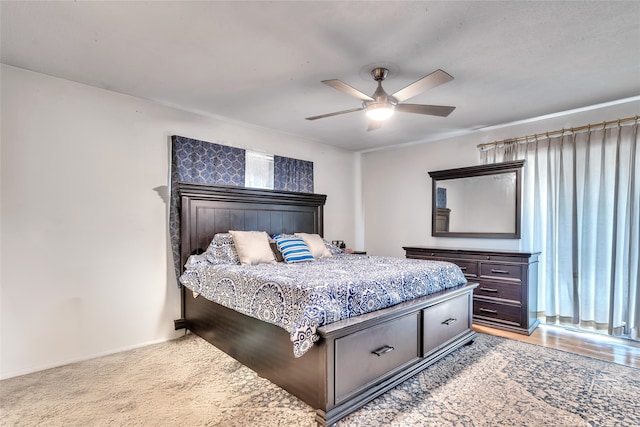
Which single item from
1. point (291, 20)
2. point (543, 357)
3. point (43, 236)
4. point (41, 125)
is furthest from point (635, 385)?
point (41, 125)

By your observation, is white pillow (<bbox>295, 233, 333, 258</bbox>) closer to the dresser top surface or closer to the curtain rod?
the dresser top surface

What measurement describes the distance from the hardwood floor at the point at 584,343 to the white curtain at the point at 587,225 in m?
0.15

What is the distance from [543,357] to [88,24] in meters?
4.44

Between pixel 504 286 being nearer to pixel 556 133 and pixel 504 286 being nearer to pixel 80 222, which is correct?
pixel 556 133

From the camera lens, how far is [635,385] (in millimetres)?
2369

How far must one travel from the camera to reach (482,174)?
14.4 ft

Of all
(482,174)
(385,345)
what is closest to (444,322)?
(385,345)

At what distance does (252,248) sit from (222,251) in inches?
13.0

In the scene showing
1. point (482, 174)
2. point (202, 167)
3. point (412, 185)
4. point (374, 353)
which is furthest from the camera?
point (412, 185)

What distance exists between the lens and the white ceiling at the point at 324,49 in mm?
1951

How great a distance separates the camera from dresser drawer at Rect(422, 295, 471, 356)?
2656mm

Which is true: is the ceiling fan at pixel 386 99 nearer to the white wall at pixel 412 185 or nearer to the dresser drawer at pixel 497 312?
the white wall at pixel 412 185

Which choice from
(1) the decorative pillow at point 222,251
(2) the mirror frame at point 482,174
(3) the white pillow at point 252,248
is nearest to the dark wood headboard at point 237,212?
(1) the decorative pillow at point 222,251

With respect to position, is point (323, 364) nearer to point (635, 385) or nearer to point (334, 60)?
point (334, 60)
